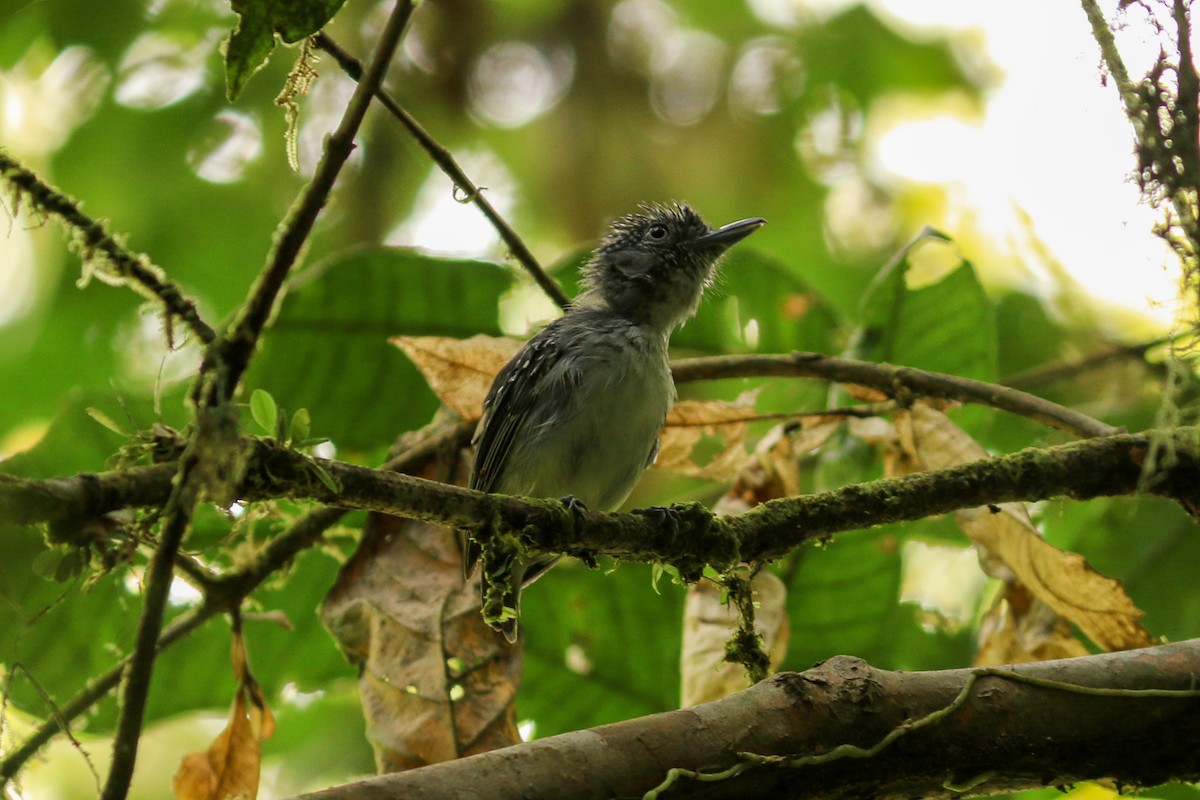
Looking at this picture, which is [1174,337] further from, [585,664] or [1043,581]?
[585,664]

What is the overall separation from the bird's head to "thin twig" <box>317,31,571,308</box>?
55cm

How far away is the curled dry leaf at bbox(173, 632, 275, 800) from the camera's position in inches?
116

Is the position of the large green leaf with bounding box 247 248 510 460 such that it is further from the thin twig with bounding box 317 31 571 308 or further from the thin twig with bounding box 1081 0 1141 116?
the thin twig with bounding box 1081 0 1141 116

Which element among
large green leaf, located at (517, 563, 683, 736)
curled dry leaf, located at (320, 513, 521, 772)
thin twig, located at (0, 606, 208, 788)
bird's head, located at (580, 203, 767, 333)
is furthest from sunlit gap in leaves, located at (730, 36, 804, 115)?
thin twig, located at (0, 606, 208, 788)

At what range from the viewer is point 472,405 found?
3.67 meters

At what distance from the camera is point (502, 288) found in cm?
408

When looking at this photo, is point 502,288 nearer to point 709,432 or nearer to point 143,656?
point 709,432

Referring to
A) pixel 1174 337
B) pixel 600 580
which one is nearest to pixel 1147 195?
pixel 1174 337

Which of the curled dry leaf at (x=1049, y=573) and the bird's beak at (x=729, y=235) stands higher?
the bird's beak at (x=729, y=235)

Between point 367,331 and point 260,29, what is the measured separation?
2.16 metres

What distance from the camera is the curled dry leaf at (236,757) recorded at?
296 centimetres

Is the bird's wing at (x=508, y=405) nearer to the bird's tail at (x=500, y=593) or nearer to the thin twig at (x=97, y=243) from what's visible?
the bird's tail at (x=500, y=593)

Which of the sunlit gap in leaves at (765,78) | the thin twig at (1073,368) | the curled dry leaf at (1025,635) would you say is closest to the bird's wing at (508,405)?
the curled dry leaf at (1025,635)

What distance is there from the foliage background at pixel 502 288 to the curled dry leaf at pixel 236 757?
0.45m
